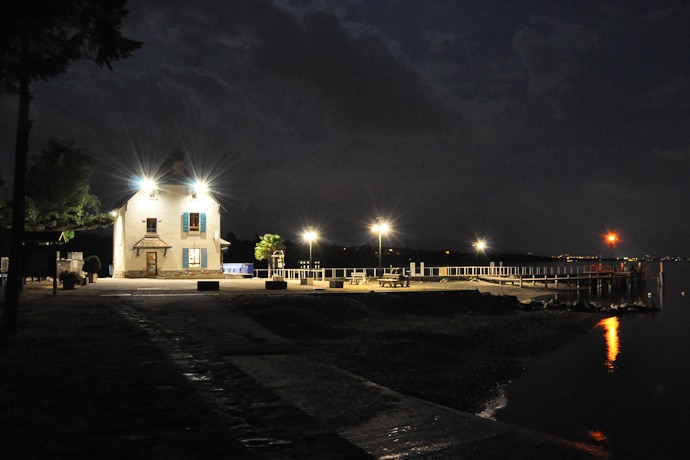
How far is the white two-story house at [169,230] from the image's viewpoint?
4069 cm

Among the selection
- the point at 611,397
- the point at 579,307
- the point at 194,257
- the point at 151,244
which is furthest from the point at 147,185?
the point at 611,397

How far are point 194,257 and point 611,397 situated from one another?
32817mm

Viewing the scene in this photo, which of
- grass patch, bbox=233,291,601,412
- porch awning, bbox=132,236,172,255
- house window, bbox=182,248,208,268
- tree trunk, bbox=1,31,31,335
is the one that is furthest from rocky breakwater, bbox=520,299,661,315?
tree trunk, bbox=1,31,31,335

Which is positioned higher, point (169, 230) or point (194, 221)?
point (194, 221)

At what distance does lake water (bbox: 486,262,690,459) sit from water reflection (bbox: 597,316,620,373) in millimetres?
73

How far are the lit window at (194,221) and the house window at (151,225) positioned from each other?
2.47 metres

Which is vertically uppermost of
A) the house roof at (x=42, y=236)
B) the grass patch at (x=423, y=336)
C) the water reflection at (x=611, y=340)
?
the house roof at (x=42, y=236)

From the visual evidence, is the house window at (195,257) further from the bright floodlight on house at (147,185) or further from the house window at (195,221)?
the bright floodlight on house at (147,185)

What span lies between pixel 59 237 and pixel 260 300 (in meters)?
9.03

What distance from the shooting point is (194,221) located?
42.3 m

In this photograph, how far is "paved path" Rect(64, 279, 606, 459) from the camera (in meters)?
6.53

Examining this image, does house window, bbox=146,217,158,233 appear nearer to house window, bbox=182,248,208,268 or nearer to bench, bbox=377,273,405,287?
house window, bbox=182,248,208,268

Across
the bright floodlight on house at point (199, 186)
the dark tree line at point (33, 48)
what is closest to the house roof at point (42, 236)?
the dark tree line at point (33, 48)

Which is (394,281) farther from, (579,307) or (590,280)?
(590,280)
